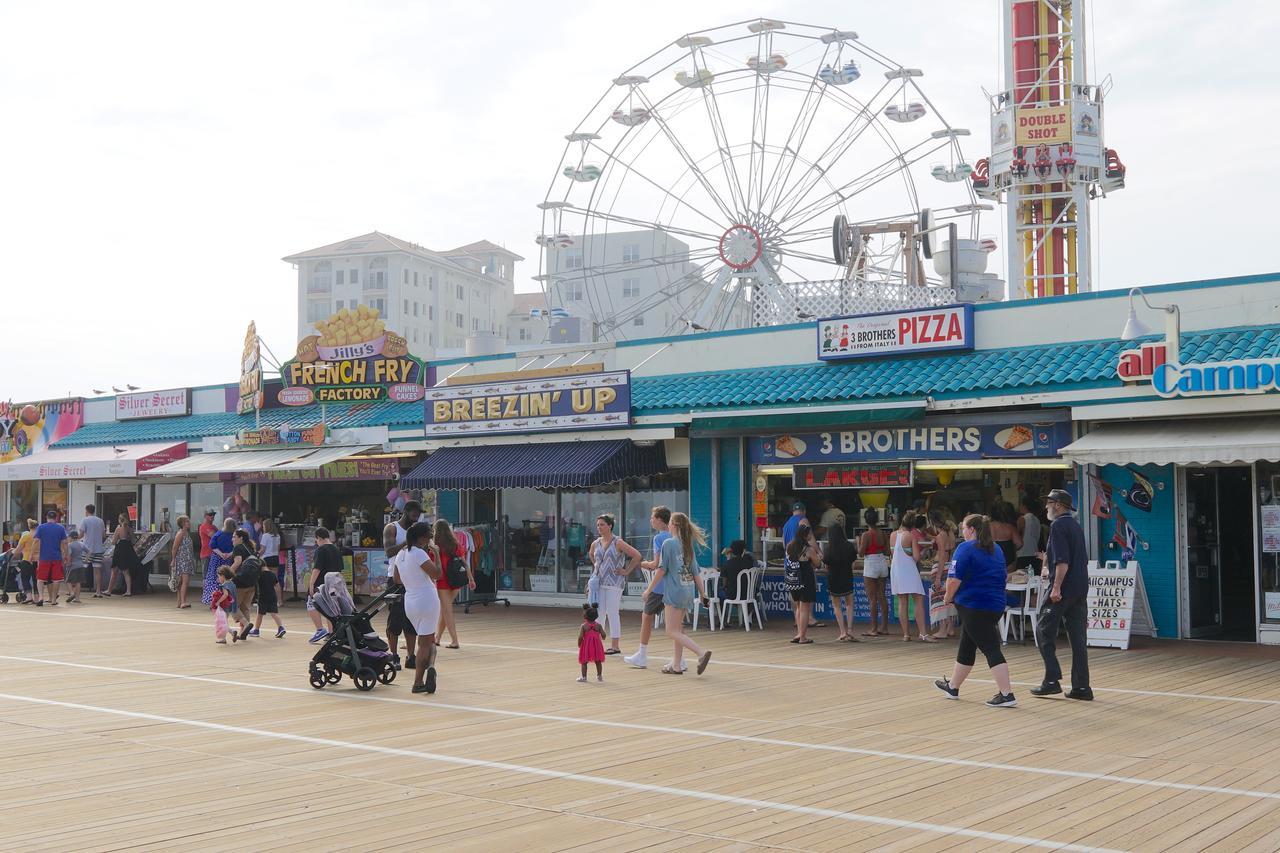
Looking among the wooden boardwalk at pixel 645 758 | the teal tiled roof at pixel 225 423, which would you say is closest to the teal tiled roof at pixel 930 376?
the wooden boardwalk at pixel 645 758

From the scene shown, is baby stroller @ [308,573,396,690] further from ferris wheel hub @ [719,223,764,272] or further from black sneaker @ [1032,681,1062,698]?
ferris wheel hub @ [719,223,764,272]

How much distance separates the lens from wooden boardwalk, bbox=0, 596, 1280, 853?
6.45 meters

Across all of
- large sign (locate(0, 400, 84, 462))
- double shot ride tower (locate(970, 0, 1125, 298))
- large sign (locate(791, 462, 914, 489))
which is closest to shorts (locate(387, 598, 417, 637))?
large sign (locate(791, 462, 914, 489))

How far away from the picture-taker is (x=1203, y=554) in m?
15.5

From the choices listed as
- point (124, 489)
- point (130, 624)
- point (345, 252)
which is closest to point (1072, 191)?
point (124, 489)

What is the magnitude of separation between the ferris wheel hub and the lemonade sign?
748cm

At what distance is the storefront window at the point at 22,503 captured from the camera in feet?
103

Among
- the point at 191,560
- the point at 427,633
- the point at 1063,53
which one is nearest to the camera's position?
the point at 427,633

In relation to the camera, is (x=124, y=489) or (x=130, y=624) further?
(x=124, y=489)

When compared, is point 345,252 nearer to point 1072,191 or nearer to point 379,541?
point 1072,191

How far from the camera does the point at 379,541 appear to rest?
24.4m

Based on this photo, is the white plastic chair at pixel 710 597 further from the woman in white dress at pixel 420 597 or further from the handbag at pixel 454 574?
the woman in white dress at pixel 420 597

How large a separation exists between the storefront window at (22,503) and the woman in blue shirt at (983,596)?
88.6 ft

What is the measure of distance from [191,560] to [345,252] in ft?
252
